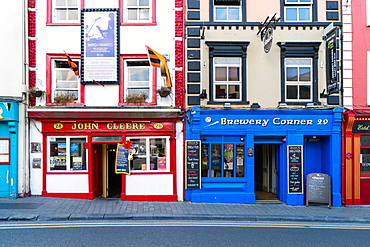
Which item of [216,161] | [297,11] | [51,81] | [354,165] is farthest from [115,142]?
[354,165]

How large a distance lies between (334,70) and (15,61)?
470 inches

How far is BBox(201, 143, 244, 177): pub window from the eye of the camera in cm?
1080

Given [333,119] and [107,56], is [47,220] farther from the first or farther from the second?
[333,119]

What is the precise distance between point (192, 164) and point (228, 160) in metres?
1.49

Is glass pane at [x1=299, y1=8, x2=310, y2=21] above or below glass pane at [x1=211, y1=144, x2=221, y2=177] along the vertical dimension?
above

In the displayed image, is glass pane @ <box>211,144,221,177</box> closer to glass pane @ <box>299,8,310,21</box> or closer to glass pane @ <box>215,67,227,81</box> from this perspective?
glass pane @ <box>215,67,227,81</box>

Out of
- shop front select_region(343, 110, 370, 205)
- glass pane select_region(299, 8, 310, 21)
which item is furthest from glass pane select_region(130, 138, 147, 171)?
glass pane select_region(299, 8, 310, 21)

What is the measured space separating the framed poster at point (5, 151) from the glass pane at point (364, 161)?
13.6 meters

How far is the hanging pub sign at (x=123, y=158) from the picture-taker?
34.9ft

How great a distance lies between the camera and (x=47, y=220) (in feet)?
26.5

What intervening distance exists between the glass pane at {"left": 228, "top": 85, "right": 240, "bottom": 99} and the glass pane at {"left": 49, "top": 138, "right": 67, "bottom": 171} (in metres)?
6.79

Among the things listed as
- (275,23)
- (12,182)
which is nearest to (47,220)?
(12,182)

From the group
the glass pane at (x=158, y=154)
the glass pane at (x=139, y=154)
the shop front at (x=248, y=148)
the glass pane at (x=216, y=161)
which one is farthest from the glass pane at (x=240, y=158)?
the glass pane at (x=139, y=154)

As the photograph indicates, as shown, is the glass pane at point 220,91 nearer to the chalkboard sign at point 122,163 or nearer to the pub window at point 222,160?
the pub window at point 222,160
